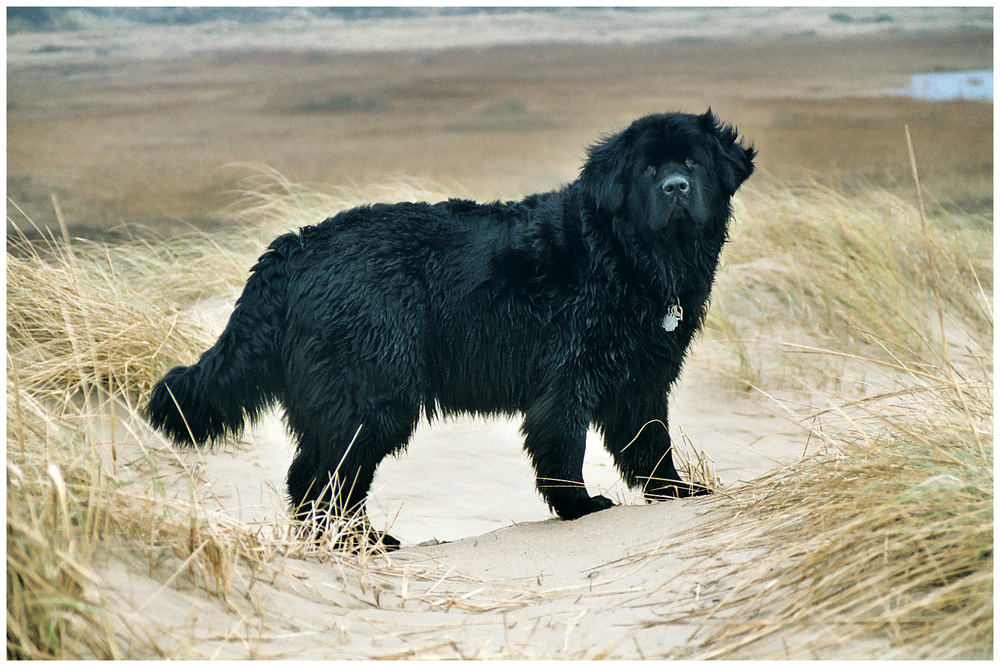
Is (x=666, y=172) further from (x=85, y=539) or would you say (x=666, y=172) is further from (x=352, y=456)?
(x=85, y=539)

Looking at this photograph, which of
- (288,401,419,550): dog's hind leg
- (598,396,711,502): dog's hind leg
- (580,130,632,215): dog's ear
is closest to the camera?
(288,401,419,550): dog's hind leg

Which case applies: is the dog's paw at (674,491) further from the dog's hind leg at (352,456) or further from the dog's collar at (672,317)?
the dog's hind leg at (352,456)

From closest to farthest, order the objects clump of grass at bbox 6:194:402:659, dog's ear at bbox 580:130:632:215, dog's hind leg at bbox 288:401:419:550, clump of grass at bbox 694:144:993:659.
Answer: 1. clump of grass at bbox 6:194:402:659
2. clump of grass at bbox 694:144:993:659
3. dog's hind leg at bbox 288:401:419:550
4. dog's ear at bbox 580:130:632:215

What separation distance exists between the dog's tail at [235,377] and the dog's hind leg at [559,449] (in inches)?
43.6

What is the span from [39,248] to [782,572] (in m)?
5.05

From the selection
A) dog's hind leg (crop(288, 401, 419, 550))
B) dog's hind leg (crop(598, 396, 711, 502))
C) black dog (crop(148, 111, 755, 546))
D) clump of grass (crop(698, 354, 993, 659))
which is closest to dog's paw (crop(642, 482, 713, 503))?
dog's hind leg (crop(598, 396, 711, 502))

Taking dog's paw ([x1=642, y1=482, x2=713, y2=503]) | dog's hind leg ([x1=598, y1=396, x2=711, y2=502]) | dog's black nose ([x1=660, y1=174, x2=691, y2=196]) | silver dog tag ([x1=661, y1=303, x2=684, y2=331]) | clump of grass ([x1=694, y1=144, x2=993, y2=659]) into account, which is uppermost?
Answer: dog's black nose ([x1=660, y1=174, x2=691, y2=196])

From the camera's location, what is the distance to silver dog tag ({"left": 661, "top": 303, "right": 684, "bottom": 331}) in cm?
407

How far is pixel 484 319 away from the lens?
4.05m

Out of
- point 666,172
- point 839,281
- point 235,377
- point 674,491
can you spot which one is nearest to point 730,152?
point 666,172

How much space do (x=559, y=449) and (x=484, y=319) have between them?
635 millimetres

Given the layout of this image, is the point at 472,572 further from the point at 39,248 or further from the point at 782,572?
the point at 39,248

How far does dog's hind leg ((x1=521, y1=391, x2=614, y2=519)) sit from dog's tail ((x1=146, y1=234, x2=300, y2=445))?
1.11 metres

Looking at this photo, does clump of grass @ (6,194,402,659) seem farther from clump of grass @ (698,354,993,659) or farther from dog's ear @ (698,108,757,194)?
dog's ear @ (698,108,757,194)
